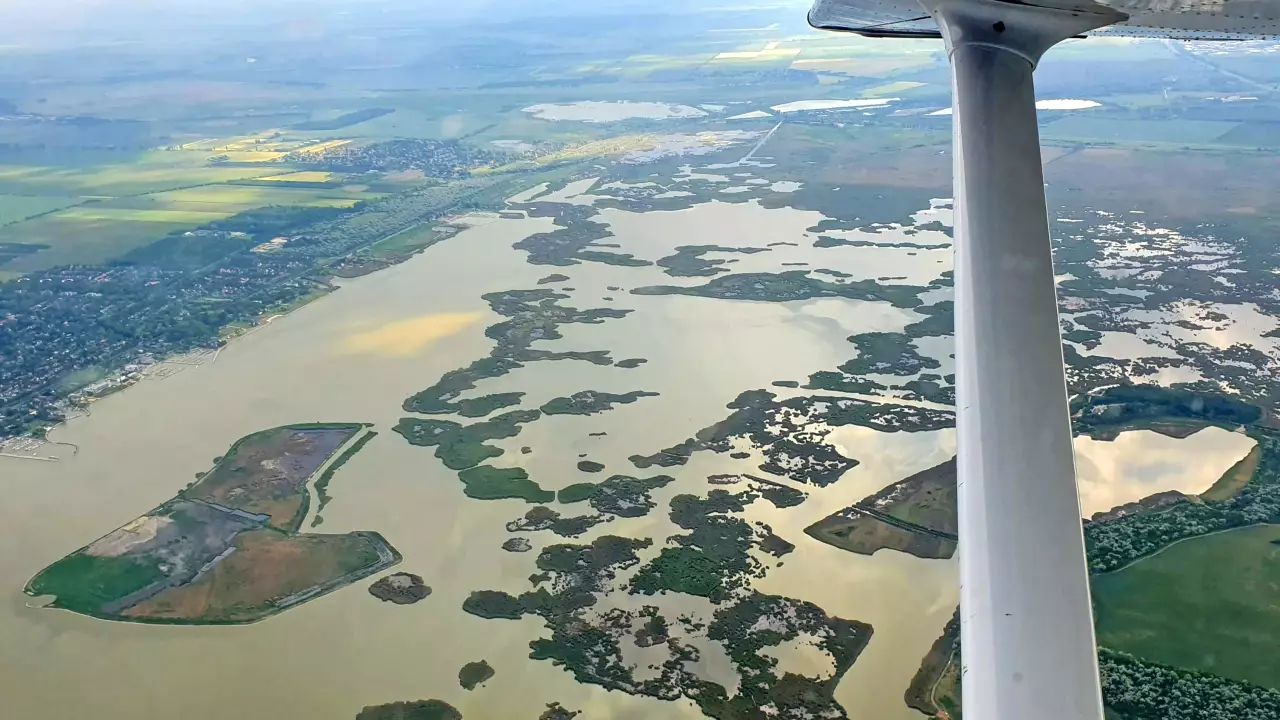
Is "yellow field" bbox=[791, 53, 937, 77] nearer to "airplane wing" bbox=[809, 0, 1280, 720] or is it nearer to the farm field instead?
the farm field

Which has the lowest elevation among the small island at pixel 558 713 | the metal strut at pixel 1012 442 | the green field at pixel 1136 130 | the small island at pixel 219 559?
the small island at pixel 558 713

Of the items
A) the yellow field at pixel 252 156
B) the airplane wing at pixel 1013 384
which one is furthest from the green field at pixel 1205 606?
the yellow field at pixel 252 156

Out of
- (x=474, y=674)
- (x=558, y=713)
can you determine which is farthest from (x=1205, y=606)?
(x=474, y=674)

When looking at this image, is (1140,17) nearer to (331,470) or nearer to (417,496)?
(417,496)

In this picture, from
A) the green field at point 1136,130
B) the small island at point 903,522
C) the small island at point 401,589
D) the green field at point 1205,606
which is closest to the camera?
the green field at point 1205,606

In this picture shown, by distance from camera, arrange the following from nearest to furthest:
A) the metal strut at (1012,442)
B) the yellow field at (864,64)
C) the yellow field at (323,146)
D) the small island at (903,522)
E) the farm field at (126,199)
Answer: the metal strut at (1012,442)
the small island at (903,522)
the farm field at (126,199)
the yellow field at (323,146)
the yellow field at (864,64)

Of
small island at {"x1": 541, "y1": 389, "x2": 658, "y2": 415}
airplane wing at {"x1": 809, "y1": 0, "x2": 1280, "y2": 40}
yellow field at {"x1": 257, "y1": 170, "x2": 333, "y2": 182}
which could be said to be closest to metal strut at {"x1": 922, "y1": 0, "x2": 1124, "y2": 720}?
airplane wing at {"x1": 809, "y1": 0, "x2": 1280, "y2": 40}

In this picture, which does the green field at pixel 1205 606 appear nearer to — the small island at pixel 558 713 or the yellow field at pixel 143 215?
the small island at pixel 558 713
